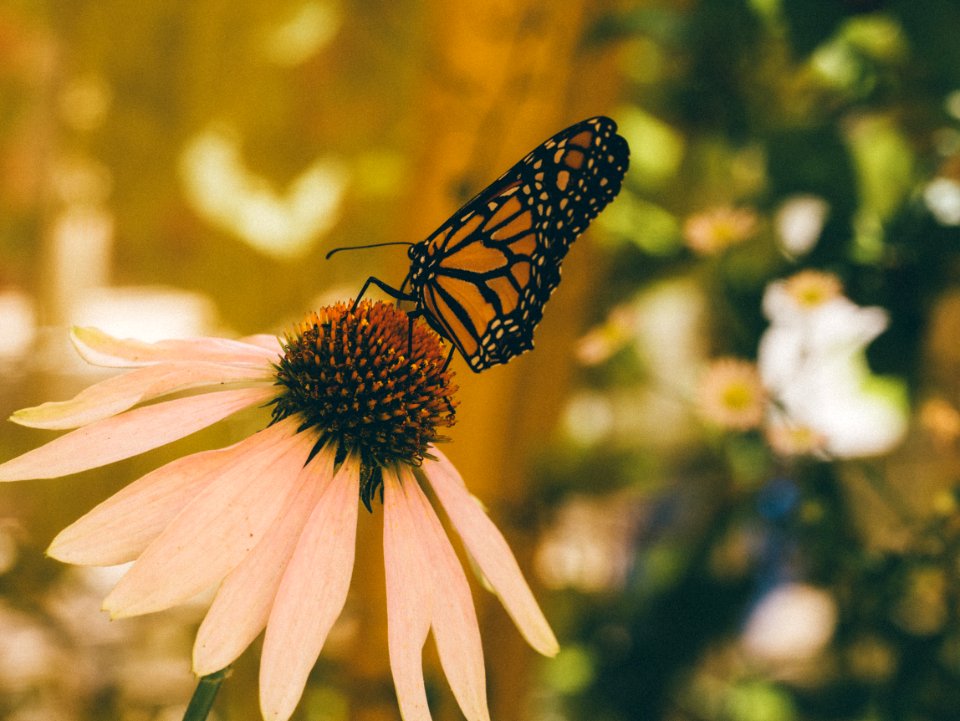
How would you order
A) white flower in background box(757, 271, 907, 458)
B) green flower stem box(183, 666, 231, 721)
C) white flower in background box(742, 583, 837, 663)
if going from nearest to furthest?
green flower stem box(183, 666, 231, 721) → white flower in background box(757, 271, 907, 458) → white flower in background box(742, 583, 837, 663)

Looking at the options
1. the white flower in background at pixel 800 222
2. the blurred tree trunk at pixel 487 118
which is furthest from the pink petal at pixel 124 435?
the white flower in background at pixel 800 222

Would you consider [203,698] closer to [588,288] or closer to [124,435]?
[124,435]

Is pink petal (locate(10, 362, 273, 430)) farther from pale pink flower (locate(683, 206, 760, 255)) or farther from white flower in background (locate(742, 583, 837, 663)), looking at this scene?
white flower in background (locate(742, 583, 837, 663))

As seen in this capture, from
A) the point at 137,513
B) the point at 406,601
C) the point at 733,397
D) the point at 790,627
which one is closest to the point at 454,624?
the point at 406,601

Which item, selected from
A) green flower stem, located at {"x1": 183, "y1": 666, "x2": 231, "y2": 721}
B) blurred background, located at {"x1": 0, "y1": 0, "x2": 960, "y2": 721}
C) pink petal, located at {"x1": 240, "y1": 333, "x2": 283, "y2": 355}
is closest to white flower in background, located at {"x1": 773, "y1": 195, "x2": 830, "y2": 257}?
blurred background, located at {"x1": 0, "y1": 0, "x2": 960, "y2": 721}

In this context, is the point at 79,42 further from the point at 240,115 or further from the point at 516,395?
the point at 516,395

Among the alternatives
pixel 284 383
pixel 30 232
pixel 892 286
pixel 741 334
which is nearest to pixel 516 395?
pixel 741 334
